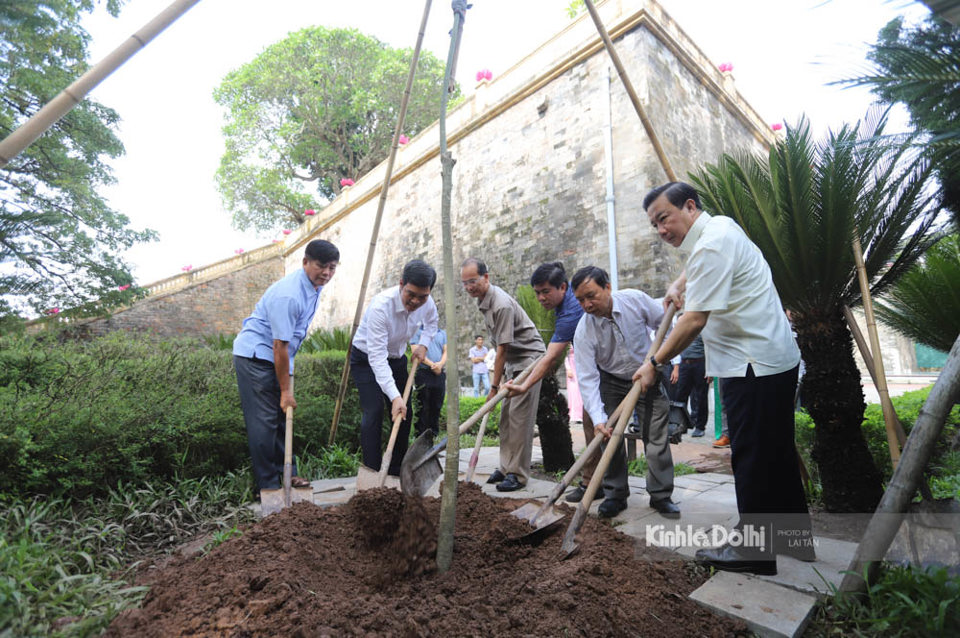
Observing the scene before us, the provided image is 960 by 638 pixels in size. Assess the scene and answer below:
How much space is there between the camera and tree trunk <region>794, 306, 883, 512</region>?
267 cm

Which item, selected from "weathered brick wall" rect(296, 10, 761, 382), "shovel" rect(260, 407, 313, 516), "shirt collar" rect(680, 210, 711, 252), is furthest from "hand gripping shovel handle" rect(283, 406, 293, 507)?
"weathered brick wall" rect(296, 10, 761, 382)

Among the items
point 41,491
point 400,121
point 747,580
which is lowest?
point 747,580

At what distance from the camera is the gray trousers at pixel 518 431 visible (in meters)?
3.53

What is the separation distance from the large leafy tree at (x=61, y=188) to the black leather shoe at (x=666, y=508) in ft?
18.0

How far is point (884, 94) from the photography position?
4.19 ft

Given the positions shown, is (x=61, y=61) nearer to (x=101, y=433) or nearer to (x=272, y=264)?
(x=101, y=433)

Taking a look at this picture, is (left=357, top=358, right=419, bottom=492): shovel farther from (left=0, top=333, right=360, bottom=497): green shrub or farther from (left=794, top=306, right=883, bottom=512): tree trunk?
(left=794, top=306, right=883, bottom=512): tree trunk

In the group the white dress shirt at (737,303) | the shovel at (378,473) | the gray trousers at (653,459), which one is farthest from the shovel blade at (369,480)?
the white dress shirt at (737,303)

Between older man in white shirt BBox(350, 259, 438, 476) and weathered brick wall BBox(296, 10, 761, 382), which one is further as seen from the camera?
weathered brick wall BBox(296, 10, 761, 382)

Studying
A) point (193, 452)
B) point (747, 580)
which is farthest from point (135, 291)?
point (747, 580)

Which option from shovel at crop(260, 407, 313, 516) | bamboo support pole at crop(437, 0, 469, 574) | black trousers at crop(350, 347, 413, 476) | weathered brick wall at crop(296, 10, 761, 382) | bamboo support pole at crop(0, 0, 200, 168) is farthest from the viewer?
weathered brick wall at crop(296, 10, 761, 382)

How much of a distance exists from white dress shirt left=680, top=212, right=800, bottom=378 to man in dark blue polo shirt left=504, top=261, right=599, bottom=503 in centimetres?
Answer: 124

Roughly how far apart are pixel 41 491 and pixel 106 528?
545mm

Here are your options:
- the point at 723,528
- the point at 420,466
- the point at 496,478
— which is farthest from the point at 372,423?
the point at 723,528
